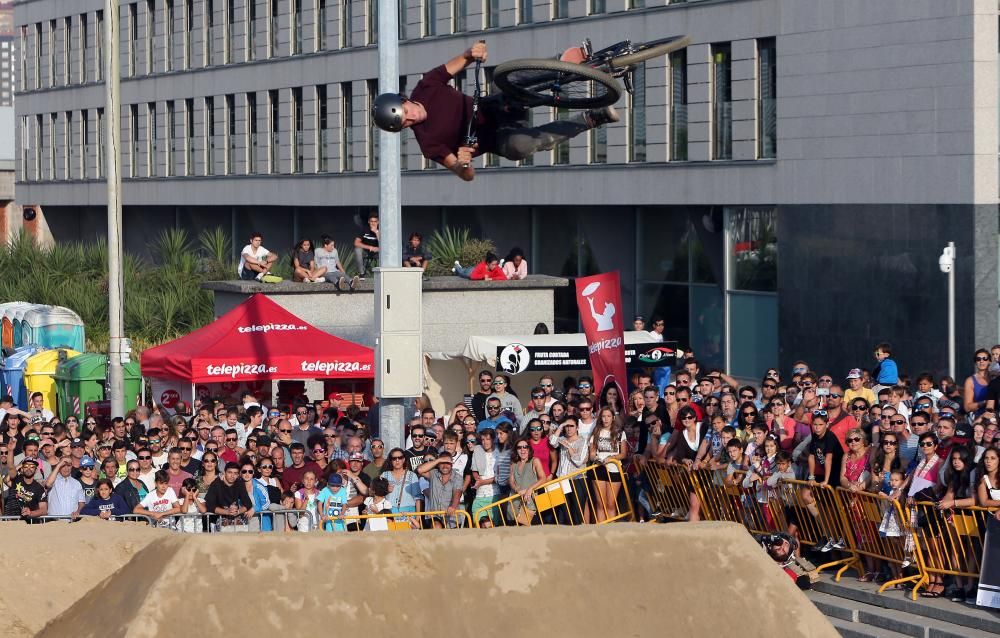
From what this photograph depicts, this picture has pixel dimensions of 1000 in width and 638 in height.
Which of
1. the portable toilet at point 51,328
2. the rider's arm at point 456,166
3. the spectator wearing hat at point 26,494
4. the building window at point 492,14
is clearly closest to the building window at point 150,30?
the building window at point 492,14

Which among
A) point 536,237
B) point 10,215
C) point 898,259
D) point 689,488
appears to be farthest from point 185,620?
point 10,215

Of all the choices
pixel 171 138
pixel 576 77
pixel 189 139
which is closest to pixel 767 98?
pixel 576 77

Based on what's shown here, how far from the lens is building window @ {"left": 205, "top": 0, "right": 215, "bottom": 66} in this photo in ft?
169

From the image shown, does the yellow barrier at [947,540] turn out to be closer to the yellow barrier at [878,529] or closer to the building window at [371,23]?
the yellow barrier at [878,529]

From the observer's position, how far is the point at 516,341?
22625 mm

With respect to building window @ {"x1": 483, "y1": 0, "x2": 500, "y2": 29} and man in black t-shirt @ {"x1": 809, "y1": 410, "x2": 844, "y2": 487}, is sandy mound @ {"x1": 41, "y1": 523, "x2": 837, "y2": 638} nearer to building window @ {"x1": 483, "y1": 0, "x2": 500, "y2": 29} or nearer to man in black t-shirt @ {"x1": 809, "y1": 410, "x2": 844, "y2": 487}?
man in black t-shirt @ {"x1": 809, "y1": 410, "x2": 844, "y2": 487}

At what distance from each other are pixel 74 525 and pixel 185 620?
2.26m

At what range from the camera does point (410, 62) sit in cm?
4188

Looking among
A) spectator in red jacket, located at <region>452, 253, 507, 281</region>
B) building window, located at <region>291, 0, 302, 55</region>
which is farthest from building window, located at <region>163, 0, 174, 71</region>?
spectator in red jacket, located at <region>452, 253, 507, 281</region>

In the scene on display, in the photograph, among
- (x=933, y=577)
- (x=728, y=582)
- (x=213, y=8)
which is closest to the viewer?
(x=728, y=582)

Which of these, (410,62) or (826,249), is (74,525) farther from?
(410,62)

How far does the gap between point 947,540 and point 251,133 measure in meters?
39.3

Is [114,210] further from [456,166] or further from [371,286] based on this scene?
[456,166]

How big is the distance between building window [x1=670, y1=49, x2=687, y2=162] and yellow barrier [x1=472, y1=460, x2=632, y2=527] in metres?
19.2
